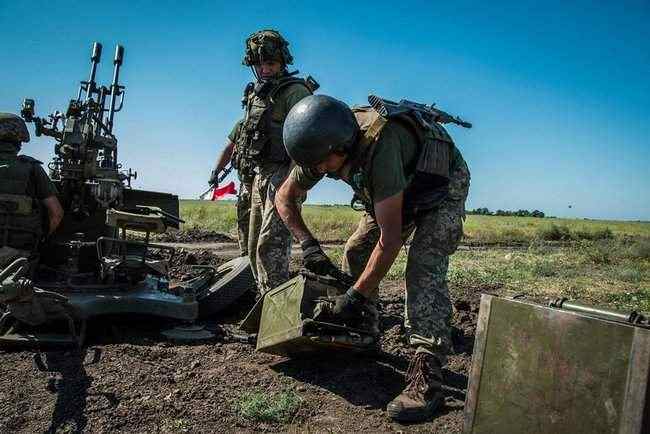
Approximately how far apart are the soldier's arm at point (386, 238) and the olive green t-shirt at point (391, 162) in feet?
0.16

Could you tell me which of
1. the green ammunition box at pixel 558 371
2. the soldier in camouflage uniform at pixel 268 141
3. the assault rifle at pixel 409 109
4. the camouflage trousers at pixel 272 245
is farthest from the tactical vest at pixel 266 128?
the green ammunition box at pixel 558 371

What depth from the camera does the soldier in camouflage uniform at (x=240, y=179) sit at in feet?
17.7

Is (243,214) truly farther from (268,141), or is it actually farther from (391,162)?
(391,162)

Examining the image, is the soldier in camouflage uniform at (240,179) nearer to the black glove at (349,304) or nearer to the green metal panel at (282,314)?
the green metal panel at (282,314)

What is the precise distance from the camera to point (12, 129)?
475 cm

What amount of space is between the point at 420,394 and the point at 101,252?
3.05 m

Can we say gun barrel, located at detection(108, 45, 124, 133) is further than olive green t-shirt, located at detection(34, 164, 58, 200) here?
Yes

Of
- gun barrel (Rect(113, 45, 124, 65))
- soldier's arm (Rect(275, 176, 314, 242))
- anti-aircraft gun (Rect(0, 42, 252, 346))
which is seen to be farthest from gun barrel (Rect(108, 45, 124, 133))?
soldier's arm (Rect(275, 176, 314, 242))

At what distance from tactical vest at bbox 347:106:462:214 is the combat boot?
976mm

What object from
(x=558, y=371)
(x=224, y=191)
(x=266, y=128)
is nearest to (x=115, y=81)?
(x=224, y=191)

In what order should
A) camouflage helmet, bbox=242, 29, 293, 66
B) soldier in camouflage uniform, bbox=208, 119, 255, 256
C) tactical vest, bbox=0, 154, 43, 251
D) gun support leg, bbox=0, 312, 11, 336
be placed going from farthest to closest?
soldier in camouflage uniform, bbox=208, 119, 255, 256
camouflage helmet, bbox=242, 29, 293, 66
tactical vest, bbox=0, 154, 43, 251
gun support leg, bbox=0, 312, 11, 336

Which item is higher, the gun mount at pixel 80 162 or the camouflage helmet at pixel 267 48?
the camouflage helmet at pixel 267 48

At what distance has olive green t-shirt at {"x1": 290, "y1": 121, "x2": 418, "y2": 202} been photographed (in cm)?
296

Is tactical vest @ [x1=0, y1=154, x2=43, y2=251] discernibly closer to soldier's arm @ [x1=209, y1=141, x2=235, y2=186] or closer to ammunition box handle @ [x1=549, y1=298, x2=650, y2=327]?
soldier's arm @ [x1=209, y1=141, x2=235, y2=186]
